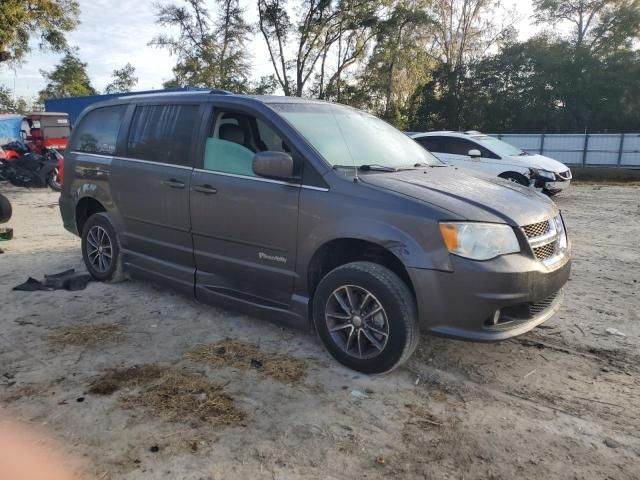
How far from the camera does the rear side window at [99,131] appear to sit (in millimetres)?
4938

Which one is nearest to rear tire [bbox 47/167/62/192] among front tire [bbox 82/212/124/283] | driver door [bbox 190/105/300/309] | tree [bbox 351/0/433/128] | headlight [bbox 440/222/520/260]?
front tire [bbox 82/212/124/283]

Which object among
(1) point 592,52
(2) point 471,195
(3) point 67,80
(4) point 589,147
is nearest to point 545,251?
(2) point 471,195

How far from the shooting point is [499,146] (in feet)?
39.2

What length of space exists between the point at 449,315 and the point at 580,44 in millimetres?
31449

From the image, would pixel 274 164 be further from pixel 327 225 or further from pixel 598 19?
pixel 598 19

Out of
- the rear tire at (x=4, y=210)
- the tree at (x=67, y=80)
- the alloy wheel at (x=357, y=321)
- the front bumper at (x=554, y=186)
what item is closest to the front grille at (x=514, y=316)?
the alloy wheel at (x=357, y=321)

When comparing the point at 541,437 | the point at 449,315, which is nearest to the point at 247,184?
the point at 449,315

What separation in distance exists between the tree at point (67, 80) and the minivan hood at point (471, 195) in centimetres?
5422

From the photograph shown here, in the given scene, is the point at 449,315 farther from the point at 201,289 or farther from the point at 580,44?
the point at 580,44

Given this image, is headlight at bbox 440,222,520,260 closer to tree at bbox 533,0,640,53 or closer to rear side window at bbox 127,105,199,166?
rear side window at bbox 127,105,199,166

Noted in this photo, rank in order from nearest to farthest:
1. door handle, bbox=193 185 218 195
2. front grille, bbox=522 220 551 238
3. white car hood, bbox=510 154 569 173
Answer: front grille, bbox=522 220 551 238
door handle, bbox=193 185 218 195
white car hood, bbox=510 154 569 173

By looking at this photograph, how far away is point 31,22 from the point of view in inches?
834

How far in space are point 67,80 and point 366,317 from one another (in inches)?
2242

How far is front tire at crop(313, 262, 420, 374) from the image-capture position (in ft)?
10.1
